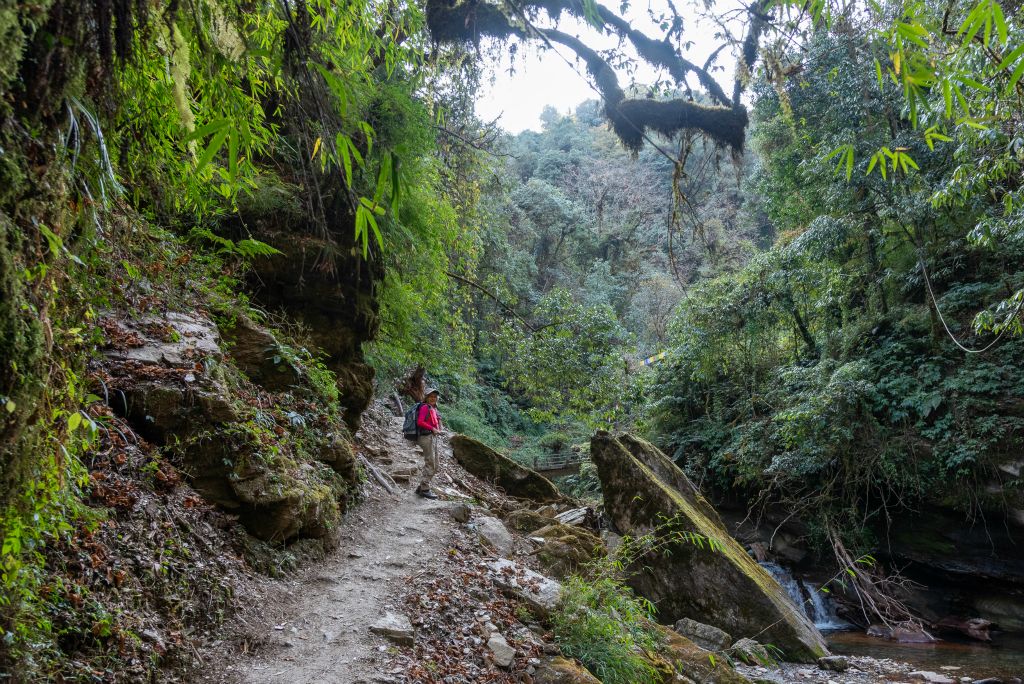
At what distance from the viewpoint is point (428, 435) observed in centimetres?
791

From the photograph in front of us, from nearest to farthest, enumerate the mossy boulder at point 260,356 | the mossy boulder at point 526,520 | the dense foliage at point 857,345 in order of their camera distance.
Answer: the mossy boulder at point 260,356 < the mossy boulder at point 526,520 < the dense foliage at point 857,345

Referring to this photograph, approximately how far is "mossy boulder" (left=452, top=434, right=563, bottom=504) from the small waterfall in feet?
15.1

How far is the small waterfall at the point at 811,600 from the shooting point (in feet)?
35.2

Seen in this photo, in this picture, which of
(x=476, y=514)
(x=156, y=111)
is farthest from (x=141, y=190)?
(x=476, y=514)

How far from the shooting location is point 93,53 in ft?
4.49

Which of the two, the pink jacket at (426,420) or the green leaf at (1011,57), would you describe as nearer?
the green leaf at (1011,57)

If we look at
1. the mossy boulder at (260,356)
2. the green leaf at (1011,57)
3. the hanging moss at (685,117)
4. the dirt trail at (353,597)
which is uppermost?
the hanging moss at (685,117)

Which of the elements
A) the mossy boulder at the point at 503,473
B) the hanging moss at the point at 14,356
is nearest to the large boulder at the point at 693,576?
the mossy boulder at the point at 503,473

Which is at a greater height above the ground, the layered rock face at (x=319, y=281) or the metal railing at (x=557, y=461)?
the layered rock face at (x=319, y=281)

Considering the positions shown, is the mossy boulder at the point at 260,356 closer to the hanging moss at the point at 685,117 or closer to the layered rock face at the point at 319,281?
the layered rock face at the point at 319,281

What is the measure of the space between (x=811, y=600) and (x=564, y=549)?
6761mm

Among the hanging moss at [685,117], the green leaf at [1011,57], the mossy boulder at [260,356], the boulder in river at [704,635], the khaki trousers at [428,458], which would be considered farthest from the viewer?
the khaki trousers at [428,458]

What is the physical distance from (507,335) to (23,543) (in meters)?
12.3

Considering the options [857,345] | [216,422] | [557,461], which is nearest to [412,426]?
[216,422]
